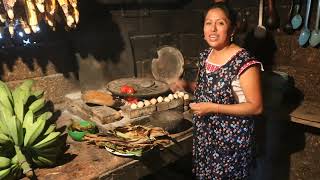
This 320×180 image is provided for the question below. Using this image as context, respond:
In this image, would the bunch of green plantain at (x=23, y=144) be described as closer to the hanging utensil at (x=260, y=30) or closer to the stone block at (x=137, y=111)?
the stone block at (x=137, y=111)

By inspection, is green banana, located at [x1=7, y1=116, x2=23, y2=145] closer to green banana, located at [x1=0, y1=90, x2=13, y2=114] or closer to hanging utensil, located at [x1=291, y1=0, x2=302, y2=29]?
green banana, located at [x1=0, y1=90, x2=13, y2=114]

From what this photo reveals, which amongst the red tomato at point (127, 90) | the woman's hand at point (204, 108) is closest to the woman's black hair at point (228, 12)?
the woman's hand at point (204, 108)

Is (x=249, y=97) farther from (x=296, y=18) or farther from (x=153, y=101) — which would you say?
(x=296, y=18)

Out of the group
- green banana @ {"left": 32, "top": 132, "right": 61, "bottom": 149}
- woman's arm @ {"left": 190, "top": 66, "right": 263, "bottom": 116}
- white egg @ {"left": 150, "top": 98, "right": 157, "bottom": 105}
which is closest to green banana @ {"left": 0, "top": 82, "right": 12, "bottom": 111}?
green banana @ {"left": 32, "top": 132, "right": 61, "bottom": 149}

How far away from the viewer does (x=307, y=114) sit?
10.4 ft

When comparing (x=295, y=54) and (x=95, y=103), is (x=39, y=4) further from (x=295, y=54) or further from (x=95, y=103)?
(x=295, y=54)

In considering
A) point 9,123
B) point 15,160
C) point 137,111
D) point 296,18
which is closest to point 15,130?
point 9,123

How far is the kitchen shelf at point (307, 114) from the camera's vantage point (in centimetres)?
303

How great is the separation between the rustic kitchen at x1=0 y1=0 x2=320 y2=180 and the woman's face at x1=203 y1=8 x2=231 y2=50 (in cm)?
79

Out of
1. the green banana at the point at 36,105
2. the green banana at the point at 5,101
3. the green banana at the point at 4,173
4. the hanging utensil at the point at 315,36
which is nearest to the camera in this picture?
the green banana at the point at 4,173

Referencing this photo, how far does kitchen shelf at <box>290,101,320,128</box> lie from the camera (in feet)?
9.93

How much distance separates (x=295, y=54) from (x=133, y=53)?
194 cm

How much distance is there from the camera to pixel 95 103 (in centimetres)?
292

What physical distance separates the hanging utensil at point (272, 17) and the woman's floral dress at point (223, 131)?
5.05ft
